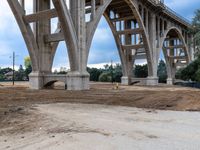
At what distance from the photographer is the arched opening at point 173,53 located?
6906 centimetres

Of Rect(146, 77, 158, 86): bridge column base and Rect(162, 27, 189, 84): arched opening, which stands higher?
Rect(162, 27, 189, 84): arched opening

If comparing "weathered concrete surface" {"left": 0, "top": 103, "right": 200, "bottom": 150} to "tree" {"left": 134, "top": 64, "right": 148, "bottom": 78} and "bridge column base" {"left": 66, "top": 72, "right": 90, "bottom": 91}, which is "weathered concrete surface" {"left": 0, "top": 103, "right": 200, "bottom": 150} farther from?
"tree" {"left": 134, "top": 64, "right": 148, "bottom": 78}

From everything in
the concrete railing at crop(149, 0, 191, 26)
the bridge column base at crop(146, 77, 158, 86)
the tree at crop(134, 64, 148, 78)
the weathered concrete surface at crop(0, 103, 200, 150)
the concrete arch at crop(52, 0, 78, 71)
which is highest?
the concrete railing at crop(149, 0, 191, 26)

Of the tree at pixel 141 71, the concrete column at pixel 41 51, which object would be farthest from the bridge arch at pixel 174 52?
the concrete column at pixel 41 51

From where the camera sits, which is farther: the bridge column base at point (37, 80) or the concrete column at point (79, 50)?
the bridge column base at point (37, 80)

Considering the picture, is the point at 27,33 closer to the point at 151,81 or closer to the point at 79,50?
the point at 79,50

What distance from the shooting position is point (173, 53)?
74.2 metres

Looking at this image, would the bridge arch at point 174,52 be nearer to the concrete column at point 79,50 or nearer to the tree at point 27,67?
the concrete column at point 79,50

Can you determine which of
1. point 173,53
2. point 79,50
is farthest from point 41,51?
point 173,53

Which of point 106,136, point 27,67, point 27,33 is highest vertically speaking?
point 27,33

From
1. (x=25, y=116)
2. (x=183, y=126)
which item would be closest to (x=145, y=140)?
(x=183, y=126)

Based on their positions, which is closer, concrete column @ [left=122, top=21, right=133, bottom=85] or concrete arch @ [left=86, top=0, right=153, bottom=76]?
concrete arch @ [left=86, top=0, right=153, bottom=76]

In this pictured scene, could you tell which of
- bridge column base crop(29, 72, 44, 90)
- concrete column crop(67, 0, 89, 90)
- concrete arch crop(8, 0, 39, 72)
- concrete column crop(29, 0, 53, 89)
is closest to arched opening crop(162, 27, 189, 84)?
concrete column crop(67, 0, 89, 90)

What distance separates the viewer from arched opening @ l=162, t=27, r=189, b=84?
6906cm
